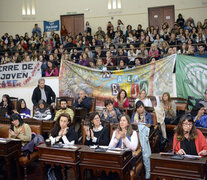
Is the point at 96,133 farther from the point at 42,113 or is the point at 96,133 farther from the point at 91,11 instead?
the point at 91,11

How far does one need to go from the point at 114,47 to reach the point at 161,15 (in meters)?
4.10

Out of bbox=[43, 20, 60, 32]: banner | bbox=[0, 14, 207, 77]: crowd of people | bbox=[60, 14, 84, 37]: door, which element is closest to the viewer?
bbox=[0, 14, 207, 77]: crowd of people

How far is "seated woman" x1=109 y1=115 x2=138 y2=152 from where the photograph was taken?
3.29 m

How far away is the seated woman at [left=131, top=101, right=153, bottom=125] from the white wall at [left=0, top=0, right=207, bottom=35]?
817 cm

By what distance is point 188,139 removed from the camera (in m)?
3.05

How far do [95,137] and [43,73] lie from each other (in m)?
4.65

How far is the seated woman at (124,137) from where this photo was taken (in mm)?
3295

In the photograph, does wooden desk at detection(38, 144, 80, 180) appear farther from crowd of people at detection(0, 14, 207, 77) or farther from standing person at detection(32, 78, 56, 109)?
crowd of people at detection(0, 14, 207, 77)

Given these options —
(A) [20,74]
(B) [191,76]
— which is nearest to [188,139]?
(B) [191,76]

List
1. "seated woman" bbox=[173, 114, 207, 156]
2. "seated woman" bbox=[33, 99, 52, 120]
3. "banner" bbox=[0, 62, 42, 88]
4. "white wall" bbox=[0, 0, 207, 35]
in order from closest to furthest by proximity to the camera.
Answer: "seated woman" bbox=[173, 114, 207, 156], "seated woman" bbox=[33, 99, 52, 120], "banner" bbox=[0, 62, 42, 88], "white wall" bbox=[0, 0, 207, 35]

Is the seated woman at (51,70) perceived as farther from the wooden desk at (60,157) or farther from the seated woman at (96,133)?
the wooden desk at (60,157)

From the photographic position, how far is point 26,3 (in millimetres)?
13031

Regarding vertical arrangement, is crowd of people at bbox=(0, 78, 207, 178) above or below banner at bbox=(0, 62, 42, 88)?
below

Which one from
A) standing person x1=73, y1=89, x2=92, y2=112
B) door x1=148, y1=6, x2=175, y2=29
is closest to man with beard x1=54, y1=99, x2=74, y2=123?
standing person x1=73, y1=89, x2=92, y2=112
